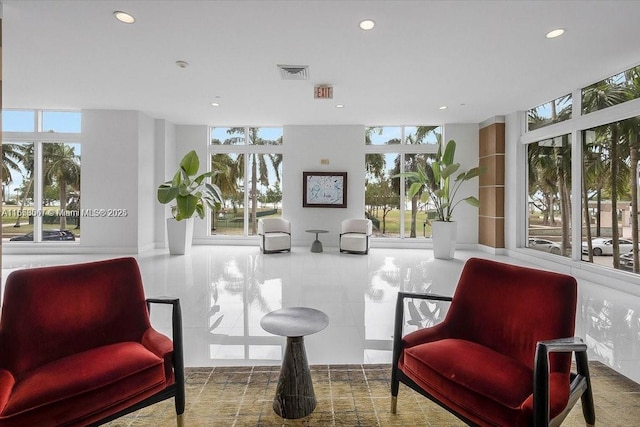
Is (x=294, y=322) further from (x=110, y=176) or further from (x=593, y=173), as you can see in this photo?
(x=110, y=176)

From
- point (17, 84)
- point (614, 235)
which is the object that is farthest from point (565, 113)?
point (17, 84)

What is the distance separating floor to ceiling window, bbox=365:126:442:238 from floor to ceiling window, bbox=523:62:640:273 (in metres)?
2.52

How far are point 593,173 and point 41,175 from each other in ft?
37.6

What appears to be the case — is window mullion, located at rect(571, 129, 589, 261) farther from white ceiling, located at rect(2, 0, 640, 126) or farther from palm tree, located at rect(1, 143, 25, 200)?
palm tree, located at rect(1, 143, 25, 200)

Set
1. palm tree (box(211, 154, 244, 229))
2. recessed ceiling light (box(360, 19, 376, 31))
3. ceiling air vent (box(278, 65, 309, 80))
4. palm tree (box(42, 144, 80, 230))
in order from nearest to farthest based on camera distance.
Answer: recessed ceiling light (box(360, 19, 376, 31))
ceiling air vent (box(278, 65, 309, 80))
palm tree (box(42, 144, 80, 230))
palm tree (box(211, 154, 244, 229))

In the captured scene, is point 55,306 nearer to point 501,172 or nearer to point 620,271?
point 620,271

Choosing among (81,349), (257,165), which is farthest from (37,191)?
(81,349)

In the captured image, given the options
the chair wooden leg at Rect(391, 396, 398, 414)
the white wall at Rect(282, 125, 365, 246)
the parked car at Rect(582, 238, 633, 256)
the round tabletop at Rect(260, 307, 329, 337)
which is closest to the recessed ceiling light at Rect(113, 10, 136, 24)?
the round tabletop at Rect(260, 307, 329, 337)

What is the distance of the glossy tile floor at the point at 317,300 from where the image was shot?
8.77ft

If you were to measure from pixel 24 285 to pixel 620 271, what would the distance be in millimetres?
6768

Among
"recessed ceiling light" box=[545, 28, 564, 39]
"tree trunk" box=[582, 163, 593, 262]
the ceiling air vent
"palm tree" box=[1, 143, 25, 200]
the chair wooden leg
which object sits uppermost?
the ceiling air vent

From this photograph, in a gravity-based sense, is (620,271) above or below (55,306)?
below

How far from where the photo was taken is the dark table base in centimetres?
183

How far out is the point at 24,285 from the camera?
1.64 m
